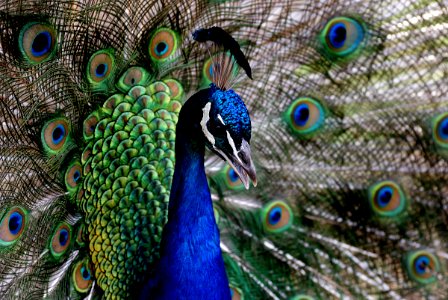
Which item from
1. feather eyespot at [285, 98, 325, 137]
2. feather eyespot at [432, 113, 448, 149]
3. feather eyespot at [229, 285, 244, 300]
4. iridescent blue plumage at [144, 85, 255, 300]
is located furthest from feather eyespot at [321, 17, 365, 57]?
feather eyespot at [229, 285, 244, 300]

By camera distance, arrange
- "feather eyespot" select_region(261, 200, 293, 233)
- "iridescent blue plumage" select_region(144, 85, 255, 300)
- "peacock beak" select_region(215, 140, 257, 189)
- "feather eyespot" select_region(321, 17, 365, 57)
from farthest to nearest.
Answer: "feather eyespot" select_region(261, 200, 293, 233), "feather eyespot" select_region(321, 17, 365, 57), "iridescent blue plumage" select_region(144, 85, 255, 300), "peacock beak" select_region(215, 140, 257, 189)

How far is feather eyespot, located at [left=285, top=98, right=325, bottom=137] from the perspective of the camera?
87.9 inches

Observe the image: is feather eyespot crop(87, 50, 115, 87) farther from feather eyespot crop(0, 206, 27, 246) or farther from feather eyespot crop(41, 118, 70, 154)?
feather eyespot crop(0, 206, 27, 246)

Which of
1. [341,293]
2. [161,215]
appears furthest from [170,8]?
[341,293]

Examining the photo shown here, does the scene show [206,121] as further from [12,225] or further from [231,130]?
[12,225]

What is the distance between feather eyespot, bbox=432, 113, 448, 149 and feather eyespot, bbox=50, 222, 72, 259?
1141 millimetres

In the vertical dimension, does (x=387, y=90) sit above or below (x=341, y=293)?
above

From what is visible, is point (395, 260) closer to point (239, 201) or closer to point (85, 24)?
point (239, 201)

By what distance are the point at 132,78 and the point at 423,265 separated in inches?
43.5

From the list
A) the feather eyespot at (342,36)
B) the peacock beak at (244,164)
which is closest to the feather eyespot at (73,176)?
the peacock beak at (244,164)

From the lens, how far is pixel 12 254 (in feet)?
6.19

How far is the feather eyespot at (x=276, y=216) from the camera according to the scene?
7.57 ft

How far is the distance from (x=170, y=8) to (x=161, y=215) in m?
0.56

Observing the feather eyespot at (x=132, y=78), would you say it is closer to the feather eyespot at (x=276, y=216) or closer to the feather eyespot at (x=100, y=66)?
the feather eyespot at (x=100, y=66)
